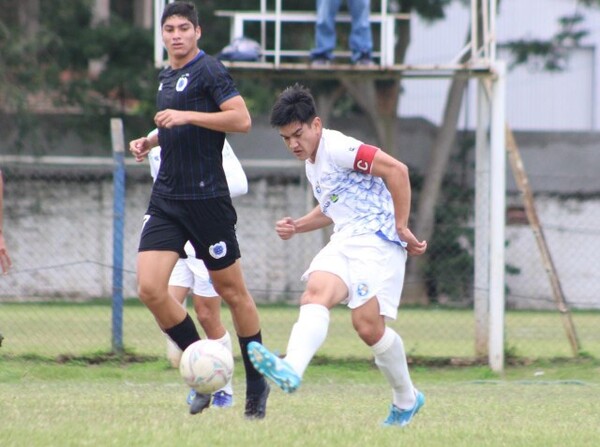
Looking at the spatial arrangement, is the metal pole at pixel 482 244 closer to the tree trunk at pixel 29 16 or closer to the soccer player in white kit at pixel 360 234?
the soccer player in white kit at pixel 360 234

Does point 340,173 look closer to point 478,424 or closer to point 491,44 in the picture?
point 478,424

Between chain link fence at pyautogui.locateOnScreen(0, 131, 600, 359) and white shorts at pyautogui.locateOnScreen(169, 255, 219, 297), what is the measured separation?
19.2 ft

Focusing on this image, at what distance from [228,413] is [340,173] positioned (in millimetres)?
1530

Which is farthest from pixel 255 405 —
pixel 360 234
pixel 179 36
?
pixel 179 36

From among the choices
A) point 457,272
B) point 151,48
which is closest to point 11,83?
point 151,48

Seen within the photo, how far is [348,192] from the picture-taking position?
6.96 meters

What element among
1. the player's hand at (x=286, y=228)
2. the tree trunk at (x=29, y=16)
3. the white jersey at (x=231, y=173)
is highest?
the tree trunk at (x=29, y=16)

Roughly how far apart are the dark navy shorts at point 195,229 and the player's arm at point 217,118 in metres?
0.42

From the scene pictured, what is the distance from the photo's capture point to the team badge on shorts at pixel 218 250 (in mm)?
7035

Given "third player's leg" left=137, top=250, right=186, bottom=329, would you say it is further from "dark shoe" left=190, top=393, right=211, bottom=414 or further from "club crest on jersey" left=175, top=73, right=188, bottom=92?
"club crest on jersey" left=175, top=73, right=188, bottom=92

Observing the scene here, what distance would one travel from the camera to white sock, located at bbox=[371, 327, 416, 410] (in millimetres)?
6820

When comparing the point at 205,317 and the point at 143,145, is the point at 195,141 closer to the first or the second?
the point at 143,145

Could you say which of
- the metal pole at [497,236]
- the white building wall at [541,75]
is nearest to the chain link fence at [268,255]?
the metal pole at [497,236]

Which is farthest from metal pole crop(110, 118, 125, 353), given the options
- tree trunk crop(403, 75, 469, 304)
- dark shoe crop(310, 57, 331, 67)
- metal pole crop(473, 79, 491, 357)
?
tree trunk crop(403, 75, 469, 304)
